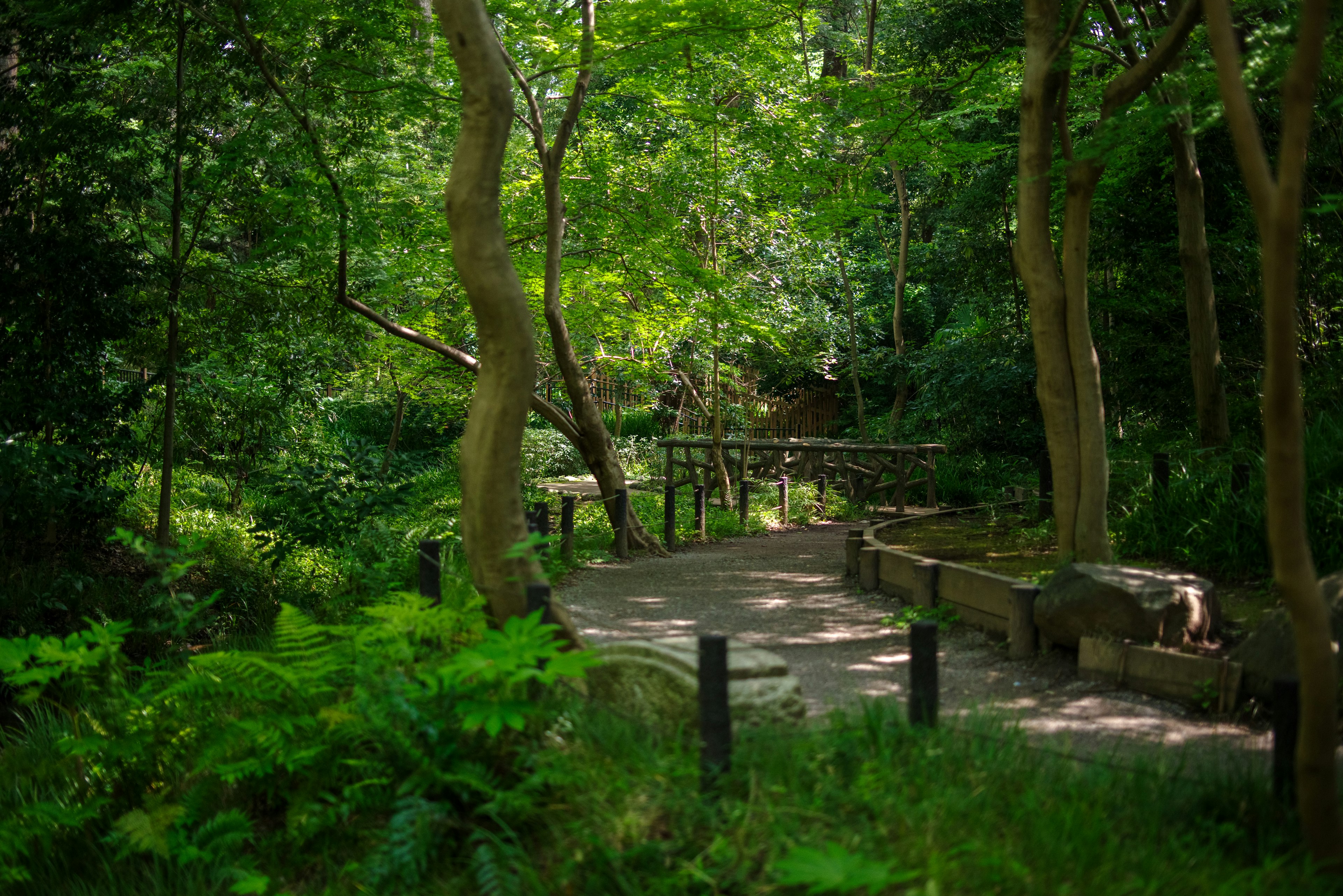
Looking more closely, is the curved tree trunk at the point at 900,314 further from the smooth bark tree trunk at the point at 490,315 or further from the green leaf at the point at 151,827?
the green leaf at the point at 151,827

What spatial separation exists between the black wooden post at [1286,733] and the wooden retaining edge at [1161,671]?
164 cm

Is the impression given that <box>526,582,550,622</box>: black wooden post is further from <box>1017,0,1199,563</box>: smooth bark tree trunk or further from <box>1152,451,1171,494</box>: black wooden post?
<box>1152,451,1171,494</box>: black wooden post

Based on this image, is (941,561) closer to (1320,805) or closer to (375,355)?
(1320,805)

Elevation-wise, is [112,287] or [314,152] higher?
[314,152]

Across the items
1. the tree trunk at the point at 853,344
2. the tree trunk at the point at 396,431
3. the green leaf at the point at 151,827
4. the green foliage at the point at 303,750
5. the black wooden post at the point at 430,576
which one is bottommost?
the green leaf at the point at 151,827

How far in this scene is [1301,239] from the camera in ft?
37.1

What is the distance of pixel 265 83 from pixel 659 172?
5.71 meters

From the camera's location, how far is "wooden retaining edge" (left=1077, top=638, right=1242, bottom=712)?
553 centimetres

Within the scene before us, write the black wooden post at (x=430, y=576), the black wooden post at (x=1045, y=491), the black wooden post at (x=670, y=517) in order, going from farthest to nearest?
the black wooden post at (x=670, y=517)
the black wooden post at (x=1045, y=491)
the black wooden post at (x=430, y=576)

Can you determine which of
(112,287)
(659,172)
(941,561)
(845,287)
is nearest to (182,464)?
(112,287)

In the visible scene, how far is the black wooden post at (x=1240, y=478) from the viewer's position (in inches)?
316

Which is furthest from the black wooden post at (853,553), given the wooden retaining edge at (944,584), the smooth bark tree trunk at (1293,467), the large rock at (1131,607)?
the smooth bark tree trunk at (1293,467)

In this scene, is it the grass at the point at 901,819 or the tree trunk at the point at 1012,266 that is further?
the tree trunk at the point at 1012,266

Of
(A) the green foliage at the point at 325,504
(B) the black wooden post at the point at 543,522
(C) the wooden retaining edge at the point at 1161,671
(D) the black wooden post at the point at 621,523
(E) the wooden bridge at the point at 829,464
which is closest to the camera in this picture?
(C) the wooden retaining edge at the point at 1161,671
